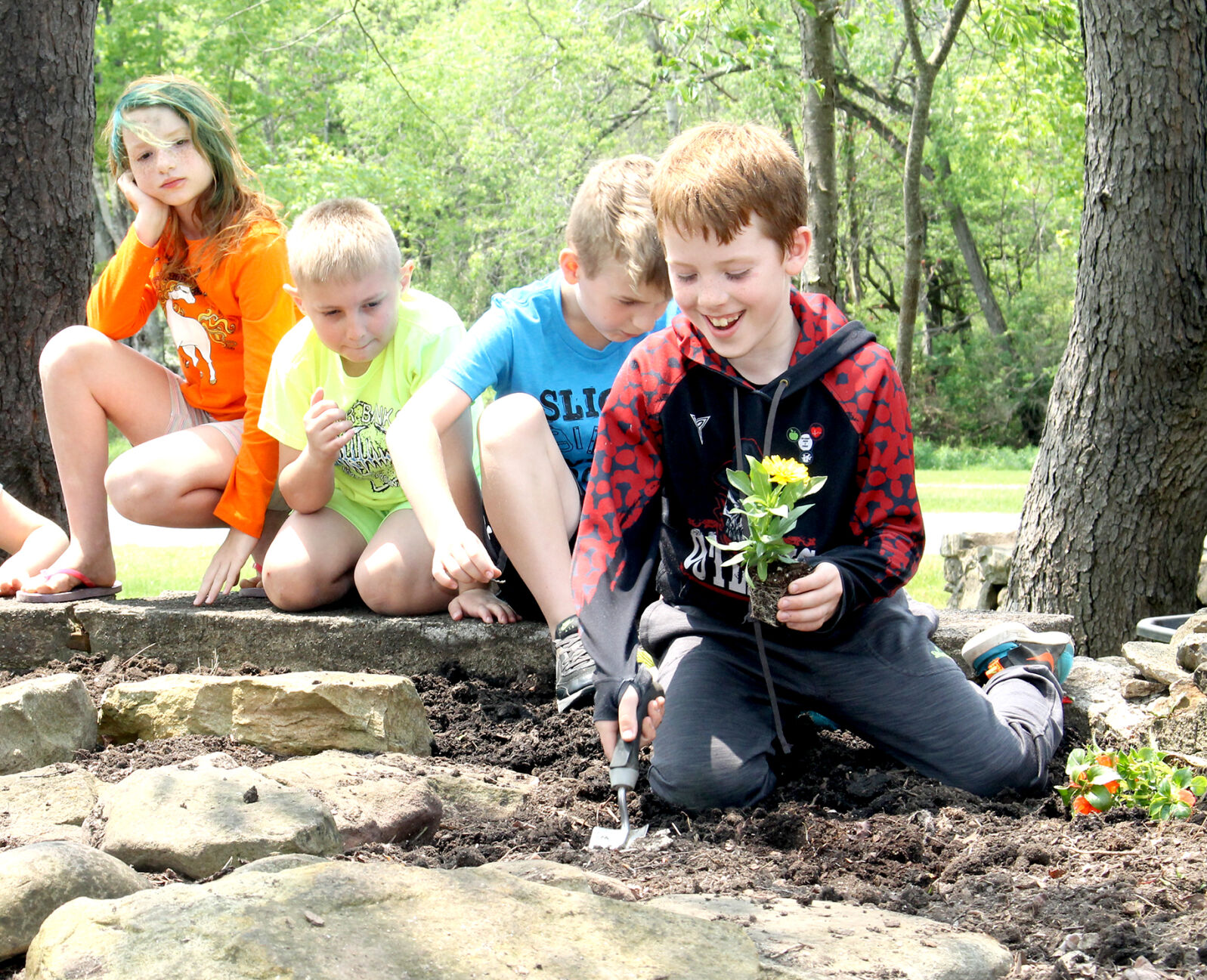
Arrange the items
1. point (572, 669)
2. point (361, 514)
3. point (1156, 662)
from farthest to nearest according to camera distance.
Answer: point (361, 514), point (1156, 662), point (572, 669)

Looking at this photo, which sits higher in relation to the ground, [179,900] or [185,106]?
[185,106]

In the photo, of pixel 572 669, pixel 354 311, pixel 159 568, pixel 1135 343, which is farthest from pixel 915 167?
pixel 572 669

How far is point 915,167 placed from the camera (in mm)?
10016

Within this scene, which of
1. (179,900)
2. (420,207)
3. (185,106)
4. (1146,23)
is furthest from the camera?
(420,207)

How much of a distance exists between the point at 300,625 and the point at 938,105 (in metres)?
23.9

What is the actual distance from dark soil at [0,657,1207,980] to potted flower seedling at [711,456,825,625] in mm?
478

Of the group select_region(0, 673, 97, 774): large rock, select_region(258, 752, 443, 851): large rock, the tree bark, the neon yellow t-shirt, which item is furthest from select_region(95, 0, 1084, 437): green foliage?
select_region(258, 752, 443, 851): large rock

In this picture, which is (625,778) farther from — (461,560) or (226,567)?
(226,567)

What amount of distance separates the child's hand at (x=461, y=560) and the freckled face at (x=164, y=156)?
1.72 m

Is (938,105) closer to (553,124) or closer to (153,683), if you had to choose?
(553,124)

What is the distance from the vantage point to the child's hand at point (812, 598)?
244 centimetres

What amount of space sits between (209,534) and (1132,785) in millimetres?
12141

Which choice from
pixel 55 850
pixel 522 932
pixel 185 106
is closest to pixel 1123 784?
pixel 522 932

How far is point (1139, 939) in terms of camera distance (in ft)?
5.89
